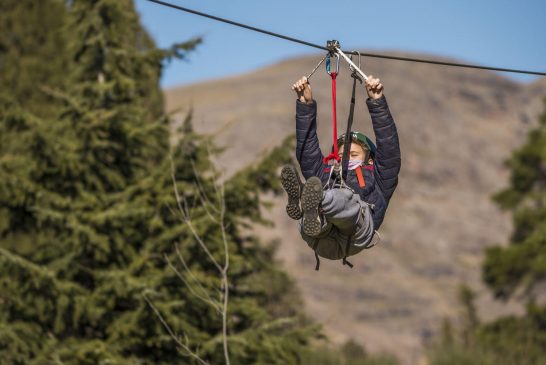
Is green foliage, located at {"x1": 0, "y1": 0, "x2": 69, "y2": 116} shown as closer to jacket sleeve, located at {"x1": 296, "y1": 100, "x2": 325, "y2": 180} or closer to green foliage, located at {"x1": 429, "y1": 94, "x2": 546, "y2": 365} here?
green foliage, located at {"x1": 429, "y1": 94, "x2": 546, "y2": 365}

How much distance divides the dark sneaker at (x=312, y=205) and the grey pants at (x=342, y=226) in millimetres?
79

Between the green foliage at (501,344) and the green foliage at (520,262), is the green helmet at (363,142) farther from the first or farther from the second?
the green foliage at (520,262)

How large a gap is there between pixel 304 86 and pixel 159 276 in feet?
25.3

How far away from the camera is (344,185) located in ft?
25.3

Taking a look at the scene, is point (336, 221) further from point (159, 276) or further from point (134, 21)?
point (134, 21)

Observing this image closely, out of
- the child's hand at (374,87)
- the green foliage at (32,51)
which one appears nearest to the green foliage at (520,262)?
the green foliage at (32,51)

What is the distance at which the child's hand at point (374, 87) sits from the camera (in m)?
7.43

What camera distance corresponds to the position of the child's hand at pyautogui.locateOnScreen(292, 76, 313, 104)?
784 centimetres

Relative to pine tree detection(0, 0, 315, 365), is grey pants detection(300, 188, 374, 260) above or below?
below

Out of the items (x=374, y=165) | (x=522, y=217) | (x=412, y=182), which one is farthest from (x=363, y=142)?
(x=412, y=182)

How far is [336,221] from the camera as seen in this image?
741 centimetres

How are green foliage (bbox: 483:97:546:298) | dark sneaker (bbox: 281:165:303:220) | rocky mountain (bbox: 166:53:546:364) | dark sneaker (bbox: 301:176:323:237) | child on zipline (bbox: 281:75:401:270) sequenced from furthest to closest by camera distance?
rocky mountain (bbox: 166:53:546:364) → green foliage (bbox: 483:97:546:298) → dark sneaker (bbox: 281:165:303:220) → child on zipline (bbox: 281:75:401:270) → dark sneaker (bbox: 301:176:323:237)

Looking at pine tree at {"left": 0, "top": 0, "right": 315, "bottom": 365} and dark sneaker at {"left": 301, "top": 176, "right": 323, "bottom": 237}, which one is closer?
dark sneaker at {"left": 301, "top": 176, "right": 323, "bottom": 237}

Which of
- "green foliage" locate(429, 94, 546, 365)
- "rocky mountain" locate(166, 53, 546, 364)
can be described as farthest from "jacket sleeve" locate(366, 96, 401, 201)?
"rocky mountain" locate(166, 53, 546, 364)
